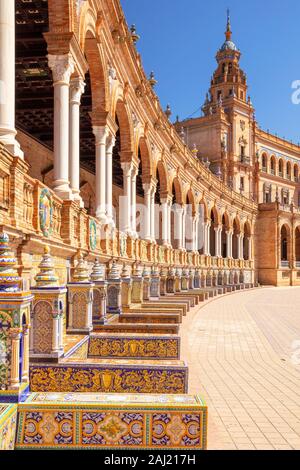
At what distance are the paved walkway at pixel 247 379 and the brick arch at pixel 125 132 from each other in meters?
6.96

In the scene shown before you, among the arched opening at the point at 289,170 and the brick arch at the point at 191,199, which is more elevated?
the arched opening at the point at 289,170

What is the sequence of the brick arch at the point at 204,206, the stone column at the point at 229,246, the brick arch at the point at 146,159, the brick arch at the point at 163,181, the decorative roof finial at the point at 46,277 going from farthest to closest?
1. the stone column at the point at 229,246
2. the brick arch at the point at 204,206
3. the brick arch at the point at 163,181
4. the brick arch at the point at 146,159
5. the decorative roof finial at the point at 46,277

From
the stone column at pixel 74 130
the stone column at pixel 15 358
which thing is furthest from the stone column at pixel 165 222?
the stone column at pixel 15 358

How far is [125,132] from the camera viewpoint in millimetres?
18453

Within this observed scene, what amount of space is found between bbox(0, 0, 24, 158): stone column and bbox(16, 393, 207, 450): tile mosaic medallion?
4.10m

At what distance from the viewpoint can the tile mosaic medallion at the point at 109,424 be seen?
354 cm

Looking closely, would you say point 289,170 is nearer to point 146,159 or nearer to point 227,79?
point 227,79

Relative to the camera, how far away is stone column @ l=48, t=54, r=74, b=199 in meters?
9.91

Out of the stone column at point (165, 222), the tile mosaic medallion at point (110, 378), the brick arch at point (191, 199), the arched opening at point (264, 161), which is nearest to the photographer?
the tile mosaic medallion at point (110, 378)

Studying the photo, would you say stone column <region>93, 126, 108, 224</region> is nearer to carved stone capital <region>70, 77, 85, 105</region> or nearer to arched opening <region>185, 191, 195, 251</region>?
carved stone capital <region>70, 77, 85, 105</region>

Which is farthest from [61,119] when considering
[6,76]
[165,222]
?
[165,222]

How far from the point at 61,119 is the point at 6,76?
3.14 m

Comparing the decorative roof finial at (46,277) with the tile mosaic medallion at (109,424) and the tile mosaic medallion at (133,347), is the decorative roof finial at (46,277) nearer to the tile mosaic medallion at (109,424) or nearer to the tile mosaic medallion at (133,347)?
the tile mosaic medallion at (109,424)

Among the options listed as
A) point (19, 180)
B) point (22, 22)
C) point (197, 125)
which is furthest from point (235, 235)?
point (19, 180)
